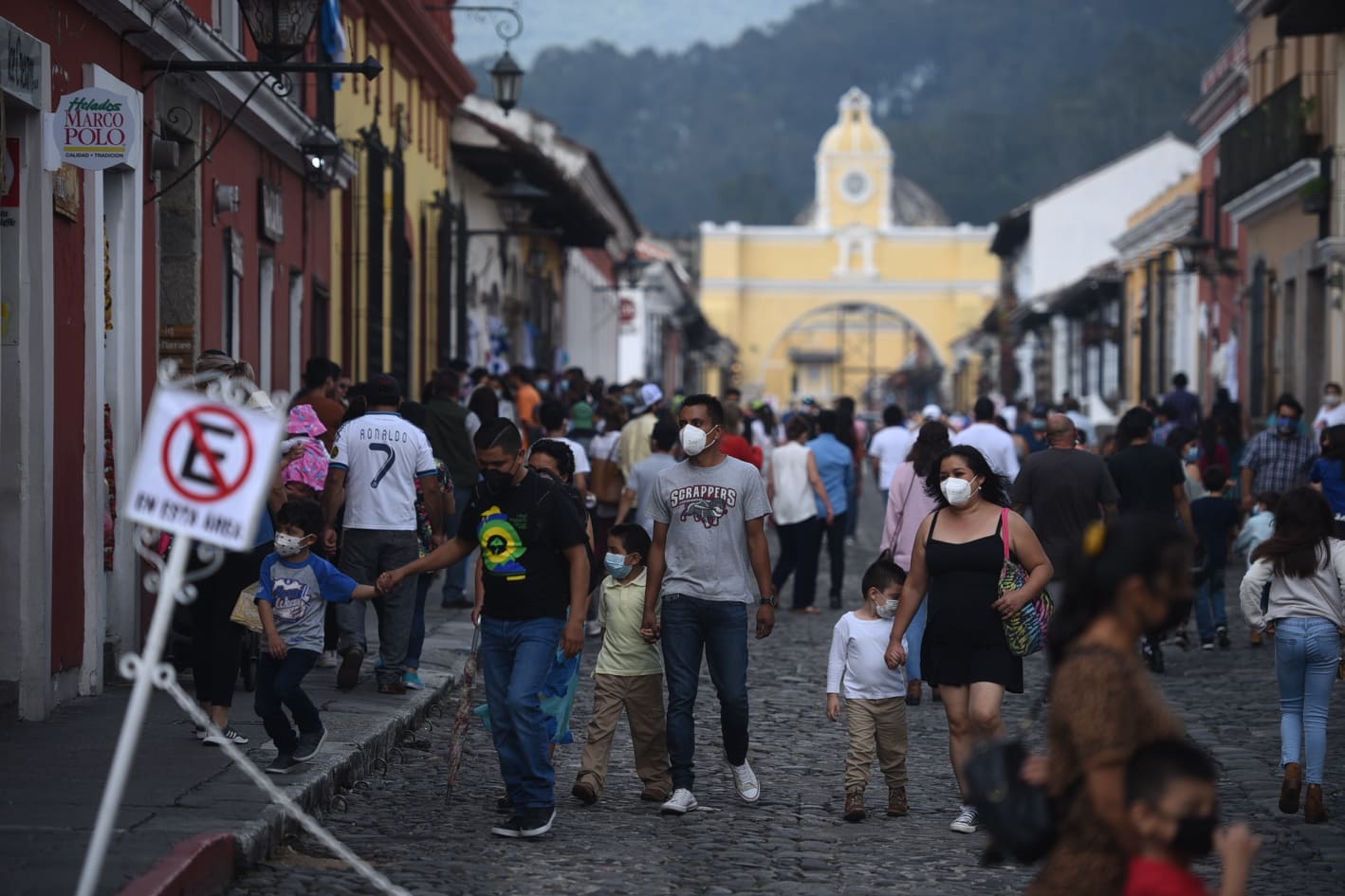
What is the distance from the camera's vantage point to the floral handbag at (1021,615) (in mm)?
8039

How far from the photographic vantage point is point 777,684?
12672mm

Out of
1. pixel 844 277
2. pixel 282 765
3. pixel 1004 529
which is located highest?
pixel 844 277

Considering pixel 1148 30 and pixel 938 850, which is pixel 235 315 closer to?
pixel 938 850

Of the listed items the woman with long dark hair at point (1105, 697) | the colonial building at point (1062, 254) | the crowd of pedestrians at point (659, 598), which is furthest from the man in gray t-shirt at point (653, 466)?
the colonial building at point (1062, 254)

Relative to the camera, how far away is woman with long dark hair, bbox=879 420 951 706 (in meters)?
11.6

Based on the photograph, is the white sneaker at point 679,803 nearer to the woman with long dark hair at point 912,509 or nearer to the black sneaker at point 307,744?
the black sneaker at point 307,744

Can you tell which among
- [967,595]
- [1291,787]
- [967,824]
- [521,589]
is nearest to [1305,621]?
[1291,787]

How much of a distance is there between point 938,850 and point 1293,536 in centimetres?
196

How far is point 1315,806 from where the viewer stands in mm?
8336

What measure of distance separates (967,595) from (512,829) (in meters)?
1.93

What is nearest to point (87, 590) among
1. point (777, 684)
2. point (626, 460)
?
point (777, 684)

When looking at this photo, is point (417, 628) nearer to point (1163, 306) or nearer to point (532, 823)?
point (532, 823)

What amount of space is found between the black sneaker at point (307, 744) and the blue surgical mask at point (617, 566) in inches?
53.4

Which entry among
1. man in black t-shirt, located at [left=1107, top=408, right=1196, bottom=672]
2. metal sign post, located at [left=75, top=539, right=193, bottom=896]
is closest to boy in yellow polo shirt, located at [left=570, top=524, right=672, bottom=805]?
metal sign post, located at [left=75, top=539, right=193, bottom=896]
